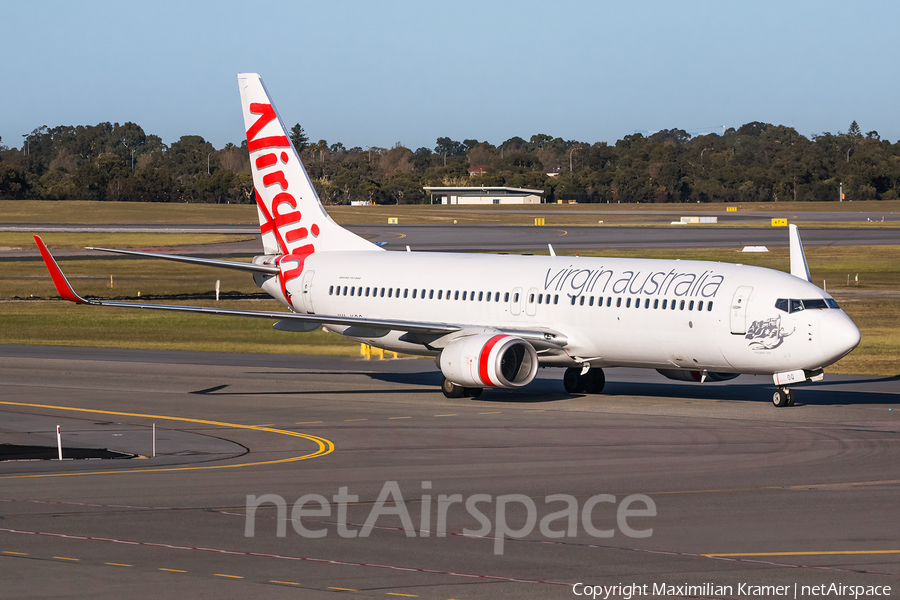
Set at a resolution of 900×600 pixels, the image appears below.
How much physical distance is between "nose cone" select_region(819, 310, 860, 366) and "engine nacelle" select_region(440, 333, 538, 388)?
8218 mm

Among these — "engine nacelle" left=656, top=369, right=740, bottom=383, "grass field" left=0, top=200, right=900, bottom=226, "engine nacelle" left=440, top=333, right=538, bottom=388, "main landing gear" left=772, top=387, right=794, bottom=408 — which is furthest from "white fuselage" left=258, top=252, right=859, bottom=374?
"grass field" left=0, top=200, right=900, bottom=226

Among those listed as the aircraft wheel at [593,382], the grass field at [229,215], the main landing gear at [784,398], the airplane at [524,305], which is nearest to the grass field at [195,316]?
the airplane at [524,305]

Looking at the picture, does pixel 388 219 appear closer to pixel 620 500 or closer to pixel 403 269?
pixel 403 269

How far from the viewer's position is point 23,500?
21.0 metres

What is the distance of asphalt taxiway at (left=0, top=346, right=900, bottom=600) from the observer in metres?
16.0

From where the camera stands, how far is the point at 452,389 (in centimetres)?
3597

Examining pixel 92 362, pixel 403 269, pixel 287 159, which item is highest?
pixel 287 159

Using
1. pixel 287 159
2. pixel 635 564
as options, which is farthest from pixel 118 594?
pixel 287 159

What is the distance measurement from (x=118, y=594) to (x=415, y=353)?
951 inches

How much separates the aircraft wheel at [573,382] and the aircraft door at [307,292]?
9.94m

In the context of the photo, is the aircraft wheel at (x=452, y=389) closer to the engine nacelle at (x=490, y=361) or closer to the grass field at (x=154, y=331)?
the engine nacelle at (x=490, y=361)

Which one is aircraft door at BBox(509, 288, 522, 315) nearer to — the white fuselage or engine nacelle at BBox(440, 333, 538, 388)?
the white fuselage

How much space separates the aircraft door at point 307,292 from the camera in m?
41.7

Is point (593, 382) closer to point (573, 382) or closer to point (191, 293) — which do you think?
point (573, 382)
